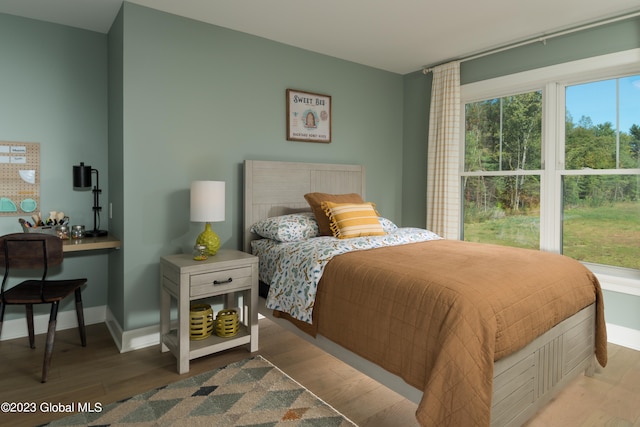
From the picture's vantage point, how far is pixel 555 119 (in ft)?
10.7

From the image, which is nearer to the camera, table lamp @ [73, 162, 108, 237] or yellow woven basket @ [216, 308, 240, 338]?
yellow woven basket @ [216, 308, 240, 338]

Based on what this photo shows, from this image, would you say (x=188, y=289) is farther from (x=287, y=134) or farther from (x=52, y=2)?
(x=52, y=2)

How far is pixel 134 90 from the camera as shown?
2.67 m

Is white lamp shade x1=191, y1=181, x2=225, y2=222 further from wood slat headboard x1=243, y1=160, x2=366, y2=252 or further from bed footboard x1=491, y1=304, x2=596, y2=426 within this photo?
bed footboard x1=491, y1=304, x2=596, y2=426

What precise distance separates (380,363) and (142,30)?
267 centimetres

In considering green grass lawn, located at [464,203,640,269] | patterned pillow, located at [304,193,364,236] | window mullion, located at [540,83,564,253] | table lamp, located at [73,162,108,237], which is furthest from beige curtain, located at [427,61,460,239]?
table lamp, located at [73,162,108,237]

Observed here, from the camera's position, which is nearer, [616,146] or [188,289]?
[188,289]

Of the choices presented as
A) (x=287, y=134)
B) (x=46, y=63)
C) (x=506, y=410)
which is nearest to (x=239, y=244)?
(x=287, y=134)

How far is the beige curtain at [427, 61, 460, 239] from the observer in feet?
12.4

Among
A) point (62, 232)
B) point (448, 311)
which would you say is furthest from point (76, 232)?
point (448, 311)

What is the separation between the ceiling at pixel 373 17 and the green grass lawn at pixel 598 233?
4.86 feet

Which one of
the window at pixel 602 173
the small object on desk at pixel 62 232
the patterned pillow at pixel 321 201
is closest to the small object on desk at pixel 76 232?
the small object on desk at pixel 62 232

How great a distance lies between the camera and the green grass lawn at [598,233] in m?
2.94

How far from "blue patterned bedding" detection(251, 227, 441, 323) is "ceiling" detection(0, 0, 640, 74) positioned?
1.66 metres
